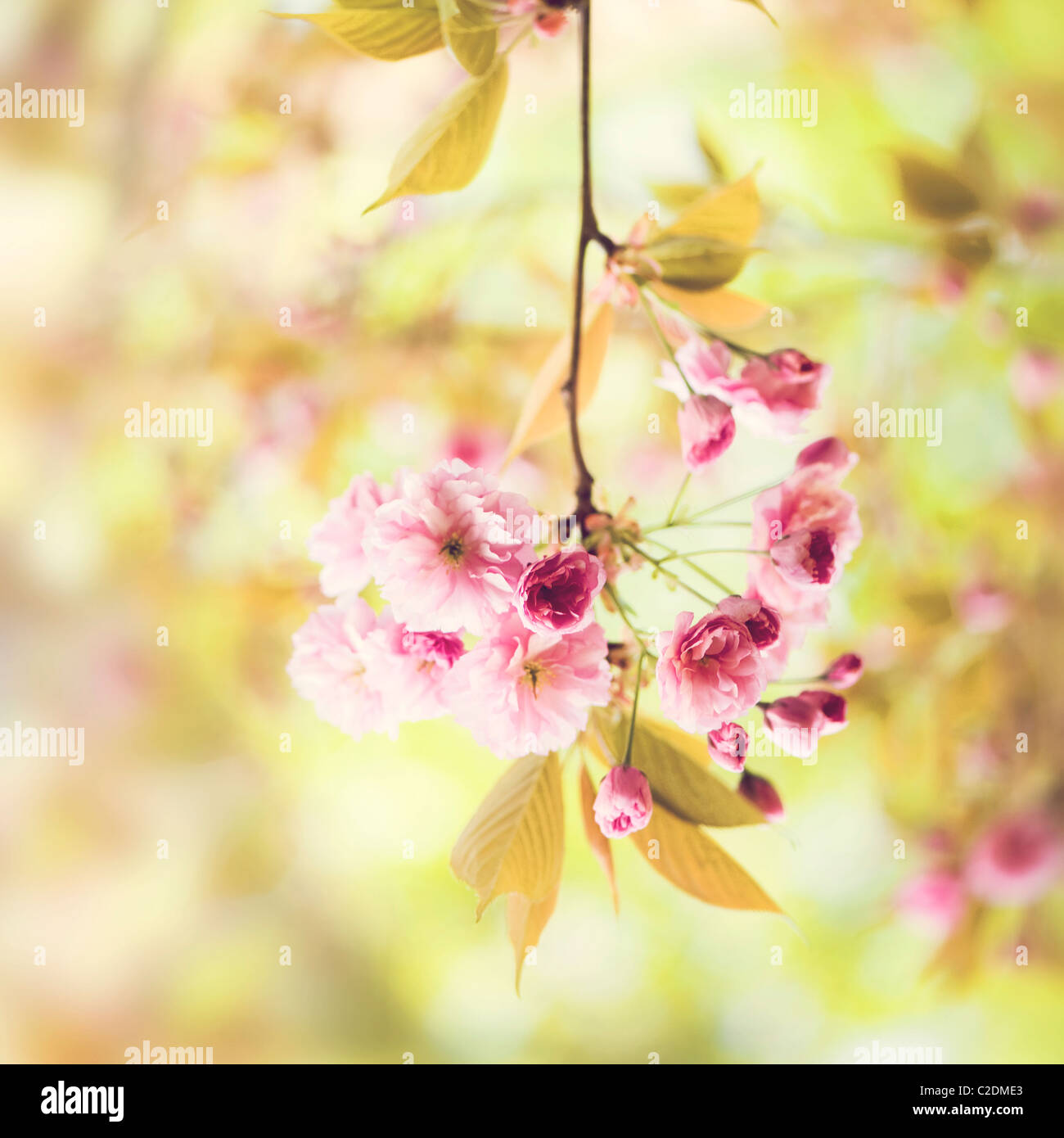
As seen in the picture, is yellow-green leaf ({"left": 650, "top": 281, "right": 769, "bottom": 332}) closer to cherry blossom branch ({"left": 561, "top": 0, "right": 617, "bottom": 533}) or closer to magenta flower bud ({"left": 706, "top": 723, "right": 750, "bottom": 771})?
cherry blossom branch ({"left": 561, "top": 0, "right": 617, "bottom": 533})

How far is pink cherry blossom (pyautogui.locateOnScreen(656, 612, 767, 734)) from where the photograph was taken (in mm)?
394

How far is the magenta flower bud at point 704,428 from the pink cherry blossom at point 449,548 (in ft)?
0.37

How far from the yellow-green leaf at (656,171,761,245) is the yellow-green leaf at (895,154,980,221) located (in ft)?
0.98

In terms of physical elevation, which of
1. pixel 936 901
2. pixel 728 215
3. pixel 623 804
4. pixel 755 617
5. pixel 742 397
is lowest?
pixel 936 901

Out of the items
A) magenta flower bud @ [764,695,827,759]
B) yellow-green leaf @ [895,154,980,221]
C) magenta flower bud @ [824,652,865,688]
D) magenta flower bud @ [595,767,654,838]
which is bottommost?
magenta flower bud @ [595,767,654,838]

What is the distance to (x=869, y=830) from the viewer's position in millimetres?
937

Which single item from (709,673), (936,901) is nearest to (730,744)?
(709,673)

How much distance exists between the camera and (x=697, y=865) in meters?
0.52

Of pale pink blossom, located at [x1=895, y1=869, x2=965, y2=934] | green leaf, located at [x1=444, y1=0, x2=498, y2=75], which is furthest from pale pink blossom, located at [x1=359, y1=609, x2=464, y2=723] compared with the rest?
pale pink blossom, located at [x1=895, y1=869, x2=965, y2=934]

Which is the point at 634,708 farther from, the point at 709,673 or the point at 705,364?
the point at 705,364

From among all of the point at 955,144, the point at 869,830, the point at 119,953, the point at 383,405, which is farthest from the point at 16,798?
the point at 955,144

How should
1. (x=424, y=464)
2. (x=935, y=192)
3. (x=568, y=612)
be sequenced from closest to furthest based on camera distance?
(x=568, y=612) → (x=935, y=192) → (x=424, y=464)

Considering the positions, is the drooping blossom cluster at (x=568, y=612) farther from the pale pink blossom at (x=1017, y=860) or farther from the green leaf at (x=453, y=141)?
the pale pink blossom at (x=1017, y=860)

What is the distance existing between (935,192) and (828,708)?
559mm
